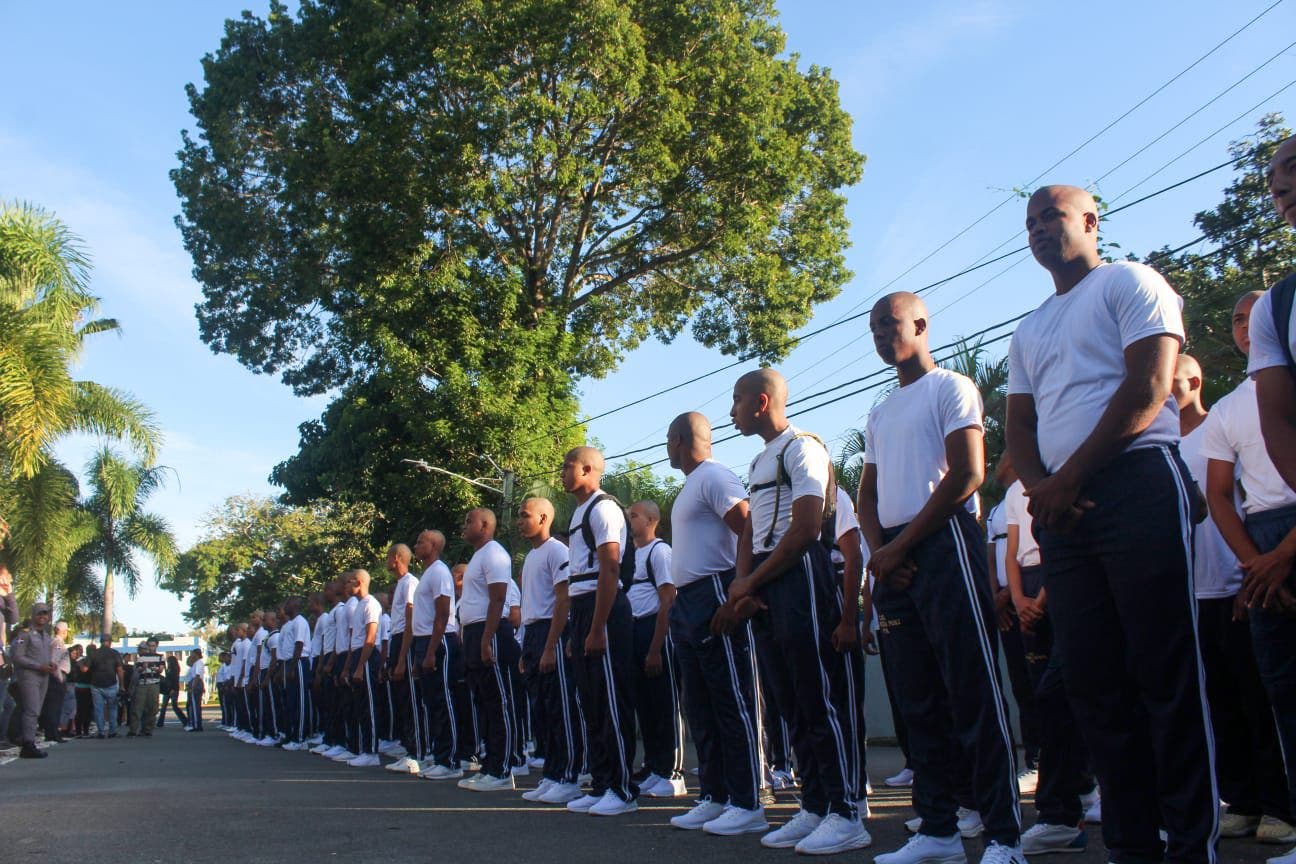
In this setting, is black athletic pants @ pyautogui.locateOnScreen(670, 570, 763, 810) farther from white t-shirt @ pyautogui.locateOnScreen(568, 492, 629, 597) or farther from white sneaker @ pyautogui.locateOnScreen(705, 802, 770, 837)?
white t-shirt @ pyautogui.locateOnScreen(568, 492, 629, 597)

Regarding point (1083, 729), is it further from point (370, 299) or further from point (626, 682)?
point (370, 299)

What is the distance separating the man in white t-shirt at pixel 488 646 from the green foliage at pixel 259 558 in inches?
1458

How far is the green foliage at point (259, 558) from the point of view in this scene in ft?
161

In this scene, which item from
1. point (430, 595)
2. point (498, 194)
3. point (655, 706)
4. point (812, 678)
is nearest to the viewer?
point (812, 678)

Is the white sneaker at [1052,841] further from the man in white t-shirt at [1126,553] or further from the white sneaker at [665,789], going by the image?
→ the white sneaker at [665,789]

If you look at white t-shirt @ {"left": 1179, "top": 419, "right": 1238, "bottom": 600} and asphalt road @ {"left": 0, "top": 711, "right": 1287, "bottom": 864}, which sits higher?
white t-shirt @ {"left": 1179, "top": 419, "right": 1238, "bottom": 600}

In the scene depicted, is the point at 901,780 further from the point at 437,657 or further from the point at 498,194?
the point at 498,194

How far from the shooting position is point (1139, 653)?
11.3 feet

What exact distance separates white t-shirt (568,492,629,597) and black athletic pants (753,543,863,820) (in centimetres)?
181

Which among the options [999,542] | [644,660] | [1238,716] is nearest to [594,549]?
[644,660]

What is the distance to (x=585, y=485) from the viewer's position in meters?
7.68

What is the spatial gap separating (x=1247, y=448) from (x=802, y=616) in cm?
198

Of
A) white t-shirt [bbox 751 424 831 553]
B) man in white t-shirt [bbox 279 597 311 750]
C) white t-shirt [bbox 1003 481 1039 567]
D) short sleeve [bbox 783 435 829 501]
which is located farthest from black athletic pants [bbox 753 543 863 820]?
man in white t-shirt [bbox 279 597 311 750]

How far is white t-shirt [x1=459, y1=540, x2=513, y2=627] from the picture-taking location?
8859 mm
